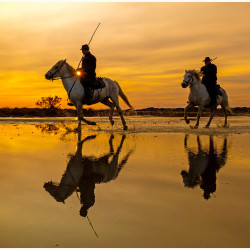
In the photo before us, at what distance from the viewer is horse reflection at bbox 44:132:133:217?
3.76 metres

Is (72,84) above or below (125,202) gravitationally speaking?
above

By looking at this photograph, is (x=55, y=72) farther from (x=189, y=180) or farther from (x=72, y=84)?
(x=189, y=180)

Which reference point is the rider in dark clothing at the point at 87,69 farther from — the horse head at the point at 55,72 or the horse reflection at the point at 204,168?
the horse reflection at the point at 204,168

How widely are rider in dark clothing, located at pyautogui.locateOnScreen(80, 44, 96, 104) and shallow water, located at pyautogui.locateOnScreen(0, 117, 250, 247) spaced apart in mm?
7027

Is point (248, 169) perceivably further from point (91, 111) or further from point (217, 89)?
point (91, 111)

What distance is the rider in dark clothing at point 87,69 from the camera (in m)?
13.1

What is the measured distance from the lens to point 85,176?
4852 millimetres

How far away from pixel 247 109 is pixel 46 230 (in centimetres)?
5834

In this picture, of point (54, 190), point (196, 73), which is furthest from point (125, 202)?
point (196, 73)

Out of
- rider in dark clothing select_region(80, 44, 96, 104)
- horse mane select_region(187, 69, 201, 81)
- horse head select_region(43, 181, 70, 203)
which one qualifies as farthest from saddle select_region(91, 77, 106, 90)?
horse head select_region(43, 181, 70, 203)

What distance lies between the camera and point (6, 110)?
40094mm

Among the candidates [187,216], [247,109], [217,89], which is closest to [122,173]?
[187,216]

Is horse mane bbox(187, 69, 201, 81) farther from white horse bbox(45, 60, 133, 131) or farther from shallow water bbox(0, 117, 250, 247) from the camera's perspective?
shallow water bbox(0, 117, 250, 247)

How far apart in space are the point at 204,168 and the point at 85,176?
1873 millimetres
